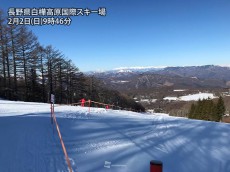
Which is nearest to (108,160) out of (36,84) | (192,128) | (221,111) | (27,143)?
(27,143)

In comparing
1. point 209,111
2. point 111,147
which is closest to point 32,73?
point 111,147

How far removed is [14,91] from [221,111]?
5882cm

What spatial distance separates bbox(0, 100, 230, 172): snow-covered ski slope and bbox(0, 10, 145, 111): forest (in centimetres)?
3019

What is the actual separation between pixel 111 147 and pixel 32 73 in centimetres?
3949

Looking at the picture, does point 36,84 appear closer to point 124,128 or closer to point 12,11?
point 12,11

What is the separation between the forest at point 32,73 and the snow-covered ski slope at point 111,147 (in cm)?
3019

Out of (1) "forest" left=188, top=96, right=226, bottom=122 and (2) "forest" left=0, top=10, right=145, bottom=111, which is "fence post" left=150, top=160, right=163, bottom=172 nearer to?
(2) "forest" left=0, top=10, right=145, bottom=111

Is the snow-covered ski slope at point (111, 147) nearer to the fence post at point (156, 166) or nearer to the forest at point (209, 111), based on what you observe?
the fence post at point (156, 166)

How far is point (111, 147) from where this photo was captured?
9.20 m

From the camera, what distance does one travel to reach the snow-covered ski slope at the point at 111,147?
752 cm

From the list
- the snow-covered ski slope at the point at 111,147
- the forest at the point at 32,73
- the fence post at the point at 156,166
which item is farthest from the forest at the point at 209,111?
the fence post at the point at 156,166

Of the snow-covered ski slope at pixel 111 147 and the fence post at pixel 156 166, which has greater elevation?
the fence post at pixel 156 166

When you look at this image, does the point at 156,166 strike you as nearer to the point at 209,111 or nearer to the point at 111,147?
the point at 111,147

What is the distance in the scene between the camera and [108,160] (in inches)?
312
